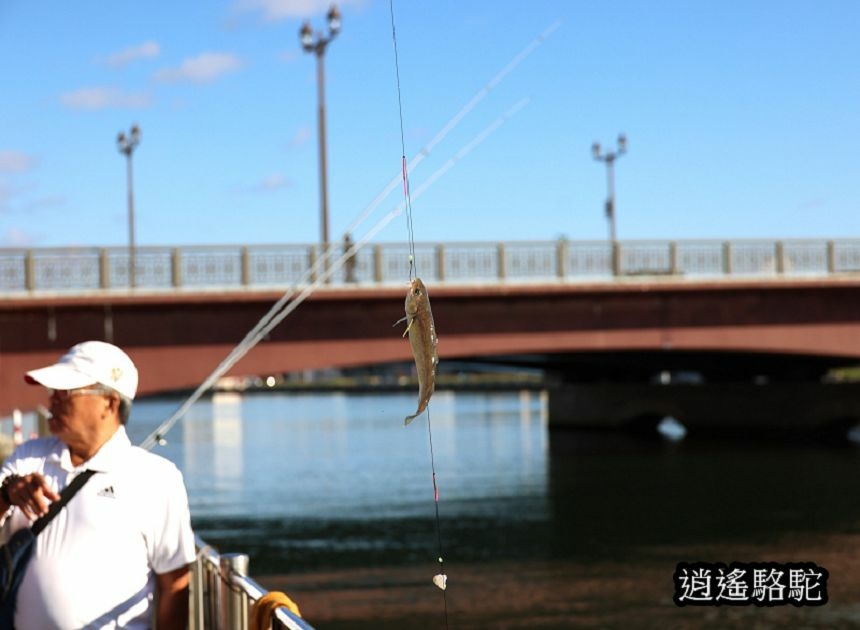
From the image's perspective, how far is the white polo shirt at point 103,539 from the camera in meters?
3.42

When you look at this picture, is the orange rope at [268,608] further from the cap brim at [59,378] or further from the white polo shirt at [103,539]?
the cap brim at [59,378]

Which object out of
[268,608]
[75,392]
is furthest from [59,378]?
[268,608]

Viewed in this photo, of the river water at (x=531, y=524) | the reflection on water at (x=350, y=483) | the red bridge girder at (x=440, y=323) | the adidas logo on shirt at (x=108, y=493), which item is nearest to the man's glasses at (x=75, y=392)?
the adidas logo on shirt at (x=108, y=493)

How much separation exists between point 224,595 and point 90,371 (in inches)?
68.0

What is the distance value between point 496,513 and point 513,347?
3458 mm

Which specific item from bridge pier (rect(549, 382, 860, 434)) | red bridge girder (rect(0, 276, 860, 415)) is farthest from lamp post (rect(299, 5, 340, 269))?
bridge pier (rect(549, 382, 860, 434))

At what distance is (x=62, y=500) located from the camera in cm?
343

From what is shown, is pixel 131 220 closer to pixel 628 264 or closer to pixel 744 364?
pixel 628 264

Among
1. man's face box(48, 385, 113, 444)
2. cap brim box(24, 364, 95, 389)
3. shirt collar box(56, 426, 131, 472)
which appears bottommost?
shirt collar box(56, 426, 131, 472)

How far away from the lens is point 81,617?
3.44m

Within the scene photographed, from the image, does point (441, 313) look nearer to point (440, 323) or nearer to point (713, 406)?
point (440, 323)

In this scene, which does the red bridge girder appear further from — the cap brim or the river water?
the cap brim

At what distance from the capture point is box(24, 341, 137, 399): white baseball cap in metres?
3.48

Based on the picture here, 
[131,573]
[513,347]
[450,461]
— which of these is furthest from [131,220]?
[131,573]
